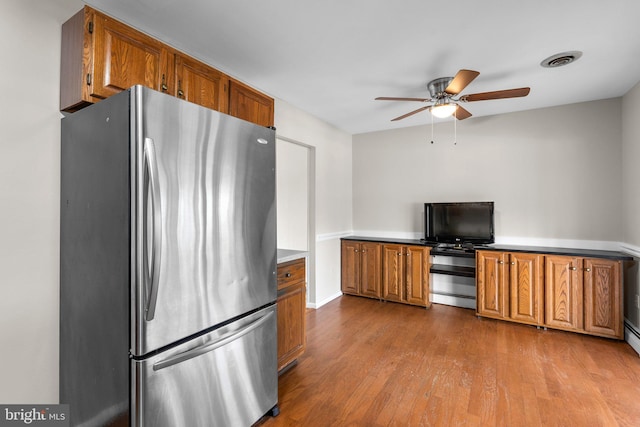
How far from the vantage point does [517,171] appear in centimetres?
388

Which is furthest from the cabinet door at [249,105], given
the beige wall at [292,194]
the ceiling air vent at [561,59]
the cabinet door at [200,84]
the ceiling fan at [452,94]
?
the ceiling air vent at [561,59]

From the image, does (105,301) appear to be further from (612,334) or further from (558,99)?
(558,99)

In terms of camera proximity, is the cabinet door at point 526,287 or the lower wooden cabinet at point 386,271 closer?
the cabinet door at point 526,287

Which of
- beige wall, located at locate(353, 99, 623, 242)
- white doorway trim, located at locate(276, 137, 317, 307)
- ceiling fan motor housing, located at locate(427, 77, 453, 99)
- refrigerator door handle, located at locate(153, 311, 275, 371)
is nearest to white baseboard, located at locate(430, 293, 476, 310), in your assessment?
beige wall, located at locate(353, 99, 623, 242)

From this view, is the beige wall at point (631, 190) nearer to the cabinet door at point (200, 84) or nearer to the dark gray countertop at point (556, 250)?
the dark gray countertop at point (556, 250)

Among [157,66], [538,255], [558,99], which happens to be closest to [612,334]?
[538,255]

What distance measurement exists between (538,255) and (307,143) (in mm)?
2973

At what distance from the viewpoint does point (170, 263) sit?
4.42 ft

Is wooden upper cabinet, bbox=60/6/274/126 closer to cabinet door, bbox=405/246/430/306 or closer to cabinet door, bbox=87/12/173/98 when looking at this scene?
cabinet door, bbox=87/12/173/98

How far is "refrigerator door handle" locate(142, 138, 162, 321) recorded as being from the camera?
126 centimetres

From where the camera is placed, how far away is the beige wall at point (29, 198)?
1503 millimetres

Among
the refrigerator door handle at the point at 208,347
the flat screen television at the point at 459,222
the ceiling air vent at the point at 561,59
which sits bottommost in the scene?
the refrigerator door handle at the point at 208,347

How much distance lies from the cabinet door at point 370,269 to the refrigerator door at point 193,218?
2.71 meters

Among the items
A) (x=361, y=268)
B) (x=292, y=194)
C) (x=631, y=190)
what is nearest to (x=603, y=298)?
(x=631, y=190)
